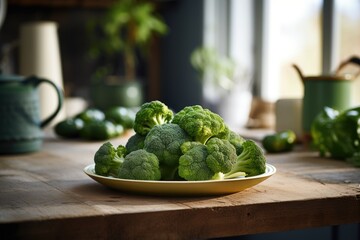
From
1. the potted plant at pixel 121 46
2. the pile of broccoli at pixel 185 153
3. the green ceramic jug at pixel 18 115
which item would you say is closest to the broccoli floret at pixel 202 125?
the pile of broccoli at pixel 185 153

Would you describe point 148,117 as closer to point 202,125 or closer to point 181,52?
point 202,125

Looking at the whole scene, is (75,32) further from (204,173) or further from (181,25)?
(204,173)

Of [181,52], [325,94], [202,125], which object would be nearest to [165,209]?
[202,125]

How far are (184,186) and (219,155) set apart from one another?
82 mm

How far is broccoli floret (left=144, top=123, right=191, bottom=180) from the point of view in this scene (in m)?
1.15

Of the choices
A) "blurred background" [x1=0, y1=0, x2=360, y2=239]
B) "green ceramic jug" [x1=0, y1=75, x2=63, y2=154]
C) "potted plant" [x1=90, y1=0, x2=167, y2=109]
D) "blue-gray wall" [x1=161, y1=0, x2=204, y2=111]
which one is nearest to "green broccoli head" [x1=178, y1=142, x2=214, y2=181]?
"green ceramic jug" [x1=0, y1=75, x2=63, y2=154]

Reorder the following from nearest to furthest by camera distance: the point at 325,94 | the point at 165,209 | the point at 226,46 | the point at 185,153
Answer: the point at 165,209, the point at 185,153, the point at 325,94, the point at 226,46

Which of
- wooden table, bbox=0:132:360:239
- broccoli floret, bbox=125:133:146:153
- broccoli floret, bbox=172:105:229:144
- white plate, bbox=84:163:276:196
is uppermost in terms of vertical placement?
broccoli floret, bbox=172:105:229:144

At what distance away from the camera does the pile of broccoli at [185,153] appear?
111 cm

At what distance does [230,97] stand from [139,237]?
2.38 meters

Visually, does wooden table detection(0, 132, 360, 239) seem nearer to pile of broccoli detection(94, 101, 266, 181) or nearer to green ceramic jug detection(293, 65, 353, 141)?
pile of broccoli detection(94, 101, 266, 181)

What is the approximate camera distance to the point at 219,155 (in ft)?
3.64

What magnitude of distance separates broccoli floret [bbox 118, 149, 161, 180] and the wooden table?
1.5 inches

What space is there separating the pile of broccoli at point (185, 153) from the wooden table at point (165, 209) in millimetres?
43
